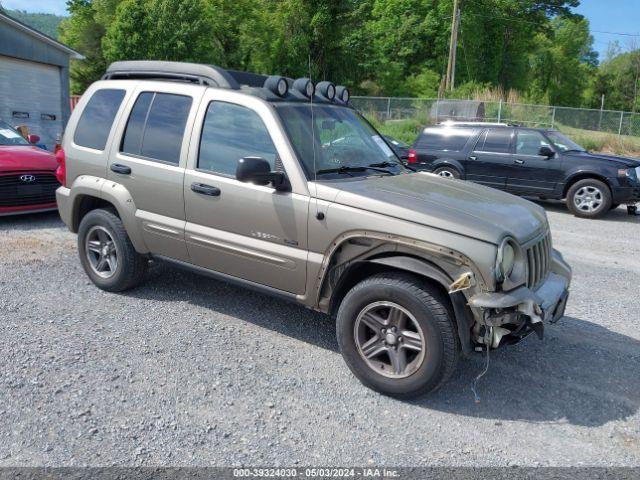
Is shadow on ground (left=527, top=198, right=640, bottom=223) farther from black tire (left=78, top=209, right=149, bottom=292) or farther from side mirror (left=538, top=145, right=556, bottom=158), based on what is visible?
black tire (left=78, top=209, right=149, bottom=292)

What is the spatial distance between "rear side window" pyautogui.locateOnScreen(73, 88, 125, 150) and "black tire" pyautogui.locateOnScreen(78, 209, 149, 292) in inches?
25.9

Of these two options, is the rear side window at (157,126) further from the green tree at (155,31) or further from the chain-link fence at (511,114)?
the green tree at (155,31)

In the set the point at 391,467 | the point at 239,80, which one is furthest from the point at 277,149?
the point at 391,467

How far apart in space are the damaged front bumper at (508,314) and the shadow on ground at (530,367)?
49 centimetres

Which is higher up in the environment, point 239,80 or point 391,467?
point 239,80

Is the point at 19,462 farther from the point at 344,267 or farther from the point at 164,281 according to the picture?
the point at 164,281

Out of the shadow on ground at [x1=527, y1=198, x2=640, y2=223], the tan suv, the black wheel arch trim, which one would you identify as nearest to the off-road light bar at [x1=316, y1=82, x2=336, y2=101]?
the tan suv

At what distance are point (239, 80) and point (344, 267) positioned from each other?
195 cm

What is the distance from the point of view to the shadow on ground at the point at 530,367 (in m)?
3.68

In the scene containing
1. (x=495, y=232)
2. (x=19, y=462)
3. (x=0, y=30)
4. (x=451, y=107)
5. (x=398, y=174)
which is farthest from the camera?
(x=451, y=107)

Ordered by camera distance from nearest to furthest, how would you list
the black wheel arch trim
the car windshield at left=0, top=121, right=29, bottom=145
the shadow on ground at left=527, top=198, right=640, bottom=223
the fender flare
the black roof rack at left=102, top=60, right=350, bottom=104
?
the black roof rack at left=102, top=60, right=350, bottom=104 → the car windshield at left=0, top=121, right=29, bottom=145 → the black wheel arch trim → the shadow on ground at left=527, top=198, right=640, bottom=223 → the fender flare

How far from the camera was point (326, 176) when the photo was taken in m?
4.12

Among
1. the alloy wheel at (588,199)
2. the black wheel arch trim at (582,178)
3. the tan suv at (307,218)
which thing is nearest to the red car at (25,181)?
the tan suv at (307,218)

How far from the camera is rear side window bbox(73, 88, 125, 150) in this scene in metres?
5.20
